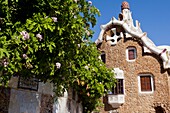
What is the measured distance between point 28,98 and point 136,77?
1139 cm

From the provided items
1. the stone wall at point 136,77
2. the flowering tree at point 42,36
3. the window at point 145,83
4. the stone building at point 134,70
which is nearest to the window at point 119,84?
the stone building at point 134,70

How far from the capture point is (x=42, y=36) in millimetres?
6816

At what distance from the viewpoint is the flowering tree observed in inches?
251

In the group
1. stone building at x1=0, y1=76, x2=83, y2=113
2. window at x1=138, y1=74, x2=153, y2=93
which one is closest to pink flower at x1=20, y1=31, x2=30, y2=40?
stone building at x1=0, y1=76, x2=83, y2=113

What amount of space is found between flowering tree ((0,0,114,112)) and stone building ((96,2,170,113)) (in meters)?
10.4

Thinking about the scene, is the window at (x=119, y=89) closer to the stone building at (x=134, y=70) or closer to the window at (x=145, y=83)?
the stone building at (x=134, y=70)

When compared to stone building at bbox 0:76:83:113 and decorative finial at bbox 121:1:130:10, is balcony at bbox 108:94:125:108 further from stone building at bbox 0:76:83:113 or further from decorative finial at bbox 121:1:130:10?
decorative finial at bbox 121:1:130:10

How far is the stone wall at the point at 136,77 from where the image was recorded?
17719 mm

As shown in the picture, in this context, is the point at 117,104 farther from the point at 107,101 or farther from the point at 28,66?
the point at 28,66

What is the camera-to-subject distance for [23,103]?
→ 870 cm

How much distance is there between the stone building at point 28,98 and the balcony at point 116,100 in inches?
302

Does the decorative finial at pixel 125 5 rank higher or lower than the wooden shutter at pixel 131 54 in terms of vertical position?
higher

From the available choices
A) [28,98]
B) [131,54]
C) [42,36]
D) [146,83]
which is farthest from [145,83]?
[42,36]

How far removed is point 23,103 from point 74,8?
3.97 metres
